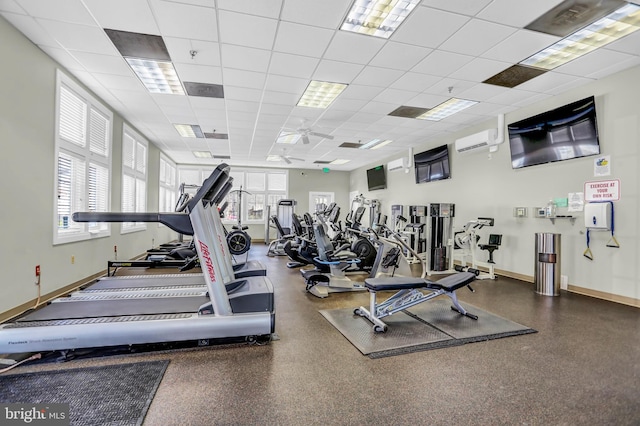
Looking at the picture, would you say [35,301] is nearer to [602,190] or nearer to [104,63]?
[104,63]

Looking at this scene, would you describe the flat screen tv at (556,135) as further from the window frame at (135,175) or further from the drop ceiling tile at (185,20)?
the window frame at (135,175)

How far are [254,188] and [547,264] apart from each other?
31.6 ft

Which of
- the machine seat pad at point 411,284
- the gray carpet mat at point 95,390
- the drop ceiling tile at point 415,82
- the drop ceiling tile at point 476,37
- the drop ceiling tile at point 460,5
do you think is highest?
the drop ceiling tile at point 415,82

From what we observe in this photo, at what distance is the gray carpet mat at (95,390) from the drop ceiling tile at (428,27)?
3.75m

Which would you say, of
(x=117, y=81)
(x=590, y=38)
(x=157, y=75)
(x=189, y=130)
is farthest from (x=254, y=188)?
(x=590, y=38)

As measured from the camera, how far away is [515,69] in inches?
157

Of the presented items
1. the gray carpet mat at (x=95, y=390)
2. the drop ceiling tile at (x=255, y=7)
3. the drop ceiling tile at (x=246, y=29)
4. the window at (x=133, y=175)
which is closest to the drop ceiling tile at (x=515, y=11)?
the drop ceiling tile at (x=255, y=7)

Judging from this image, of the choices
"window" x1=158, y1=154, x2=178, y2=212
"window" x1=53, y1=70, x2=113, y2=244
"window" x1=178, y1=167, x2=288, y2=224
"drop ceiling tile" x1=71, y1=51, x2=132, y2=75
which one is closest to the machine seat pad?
"window" x1=53, y1=70, x2=113, y2=244

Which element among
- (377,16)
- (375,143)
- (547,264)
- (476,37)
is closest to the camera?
(377,16)

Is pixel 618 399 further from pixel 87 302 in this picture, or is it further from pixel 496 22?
pixel 87 302

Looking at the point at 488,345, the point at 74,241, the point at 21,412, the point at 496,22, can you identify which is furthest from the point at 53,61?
the point at 488,345

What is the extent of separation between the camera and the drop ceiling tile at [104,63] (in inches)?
147

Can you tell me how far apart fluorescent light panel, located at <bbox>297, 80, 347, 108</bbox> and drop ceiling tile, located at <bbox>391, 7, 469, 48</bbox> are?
1415mm

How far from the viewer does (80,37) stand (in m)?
3.32
